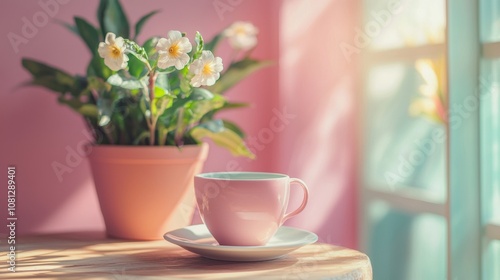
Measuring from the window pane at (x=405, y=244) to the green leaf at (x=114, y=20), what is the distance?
2.47 ft

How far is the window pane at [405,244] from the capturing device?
4.58ft

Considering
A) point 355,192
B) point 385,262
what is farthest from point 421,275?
point 355,192

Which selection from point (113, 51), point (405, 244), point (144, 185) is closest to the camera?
point (113, 51)

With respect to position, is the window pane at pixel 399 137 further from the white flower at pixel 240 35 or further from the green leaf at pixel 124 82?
the green leaf at pixel 124 82

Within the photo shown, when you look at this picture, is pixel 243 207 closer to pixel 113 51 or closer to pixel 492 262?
pixel 113 51

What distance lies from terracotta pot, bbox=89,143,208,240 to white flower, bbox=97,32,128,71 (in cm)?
17

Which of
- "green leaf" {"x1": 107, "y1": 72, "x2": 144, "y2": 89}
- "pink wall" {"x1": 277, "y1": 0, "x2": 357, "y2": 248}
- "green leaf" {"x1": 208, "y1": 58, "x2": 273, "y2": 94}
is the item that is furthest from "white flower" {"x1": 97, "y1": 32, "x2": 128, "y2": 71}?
"pink wall" {"x1": 277, "y1": 0, "x2": 357, "y2": 248}

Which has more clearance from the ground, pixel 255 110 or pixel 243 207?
pixel 255 110

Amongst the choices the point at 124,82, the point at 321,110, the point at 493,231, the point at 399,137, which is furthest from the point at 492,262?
the point at 124,82

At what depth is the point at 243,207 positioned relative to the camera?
0.89m

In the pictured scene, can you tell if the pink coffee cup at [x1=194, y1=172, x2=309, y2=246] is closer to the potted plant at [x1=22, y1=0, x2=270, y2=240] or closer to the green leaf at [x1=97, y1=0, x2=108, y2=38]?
the potted plant at [x1=22, y1=0, x2=270, y2=240]

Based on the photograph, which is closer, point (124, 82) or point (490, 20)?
point (124, 82)

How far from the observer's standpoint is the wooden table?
82 centimetres

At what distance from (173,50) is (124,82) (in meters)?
0.11
